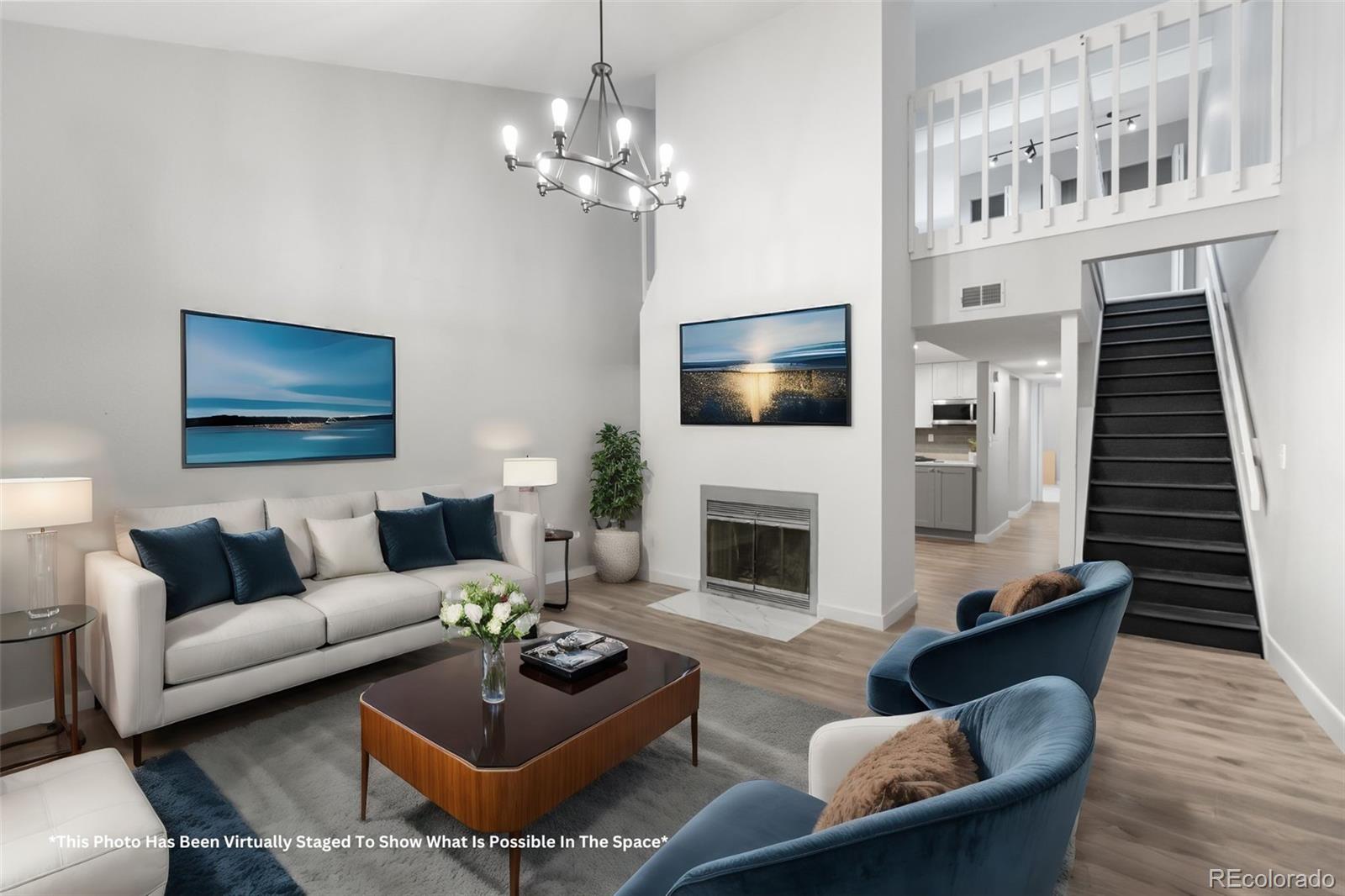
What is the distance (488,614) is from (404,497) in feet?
7.79

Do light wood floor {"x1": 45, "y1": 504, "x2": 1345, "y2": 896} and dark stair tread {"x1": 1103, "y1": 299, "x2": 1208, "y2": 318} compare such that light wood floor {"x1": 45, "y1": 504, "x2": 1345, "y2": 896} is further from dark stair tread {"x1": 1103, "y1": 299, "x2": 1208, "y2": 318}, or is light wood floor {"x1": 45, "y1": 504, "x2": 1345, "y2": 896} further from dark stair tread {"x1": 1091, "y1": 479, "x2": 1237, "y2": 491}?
dark stair tread {"x1": 1103, "y1": 299, "x2": 1208, "y2": 318}

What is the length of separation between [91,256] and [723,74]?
422 centimetres

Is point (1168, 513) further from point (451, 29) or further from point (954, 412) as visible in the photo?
point (451, 29)

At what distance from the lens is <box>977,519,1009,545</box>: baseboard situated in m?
7.41

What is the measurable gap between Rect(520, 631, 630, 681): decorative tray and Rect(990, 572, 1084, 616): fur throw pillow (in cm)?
151

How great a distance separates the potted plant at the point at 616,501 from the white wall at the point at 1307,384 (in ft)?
13.5

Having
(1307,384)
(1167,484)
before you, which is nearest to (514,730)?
(1307,384)

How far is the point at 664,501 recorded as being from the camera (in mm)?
5430

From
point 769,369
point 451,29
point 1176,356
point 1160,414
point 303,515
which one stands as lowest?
point 303,515

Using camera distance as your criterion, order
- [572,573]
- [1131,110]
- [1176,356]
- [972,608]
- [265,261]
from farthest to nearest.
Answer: [1131,110] < [1176,356] < [572,573] < [265,261] < [972,608]

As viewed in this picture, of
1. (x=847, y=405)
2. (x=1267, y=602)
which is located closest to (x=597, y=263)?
(x=847, y=405)

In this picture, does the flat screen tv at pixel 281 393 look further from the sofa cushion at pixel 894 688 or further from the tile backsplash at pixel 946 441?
the tile backsplash at pixel 946 441

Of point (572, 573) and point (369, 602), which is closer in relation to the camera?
point (369, 602)

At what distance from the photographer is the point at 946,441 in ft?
28.2
